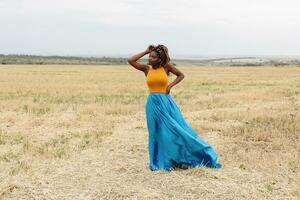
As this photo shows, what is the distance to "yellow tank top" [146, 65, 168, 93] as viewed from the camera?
8289 mm

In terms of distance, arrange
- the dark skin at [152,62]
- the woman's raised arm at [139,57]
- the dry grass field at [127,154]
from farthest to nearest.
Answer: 1. the woman's raised arm at [139,57]
2. the dark skin at [152,62]
3. the dry grass field at [127,154]

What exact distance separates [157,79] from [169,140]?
3.35ft

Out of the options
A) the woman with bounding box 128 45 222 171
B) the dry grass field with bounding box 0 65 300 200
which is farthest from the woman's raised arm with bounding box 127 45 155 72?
the dry grass field with bounding box 0 65 300 200

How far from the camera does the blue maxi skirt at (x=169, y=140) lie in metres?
8.29

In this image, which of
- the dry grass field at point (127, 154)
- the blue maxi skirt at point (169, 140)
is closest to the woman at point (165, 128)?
the blue maxi skirt at point (169, 140)

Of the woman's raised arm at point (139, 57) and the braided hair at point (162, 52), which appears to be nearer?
the braided hair at point (162, 52)

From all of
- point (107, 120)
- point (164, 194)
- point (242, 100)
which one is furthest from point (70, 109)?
point (164, 194)

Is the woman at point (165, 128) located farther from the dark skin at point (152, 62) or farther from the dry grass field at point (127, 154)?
the dry grass field at point (127, 154)

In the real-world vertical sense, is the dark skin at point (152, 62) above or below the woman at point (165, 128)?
above

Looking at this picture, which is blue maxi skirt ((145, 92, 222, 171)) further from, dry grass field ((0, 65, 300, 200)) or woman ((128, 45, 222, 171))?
dry grass field ((0, 65, 300, 200))

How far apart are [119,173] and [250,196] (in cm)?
230

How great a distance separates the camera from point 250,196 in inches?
280

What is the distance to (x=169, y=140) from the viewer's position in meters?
8.27

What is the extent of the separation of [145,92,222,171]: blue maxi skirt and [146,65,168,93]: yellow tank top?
0.10 metres
